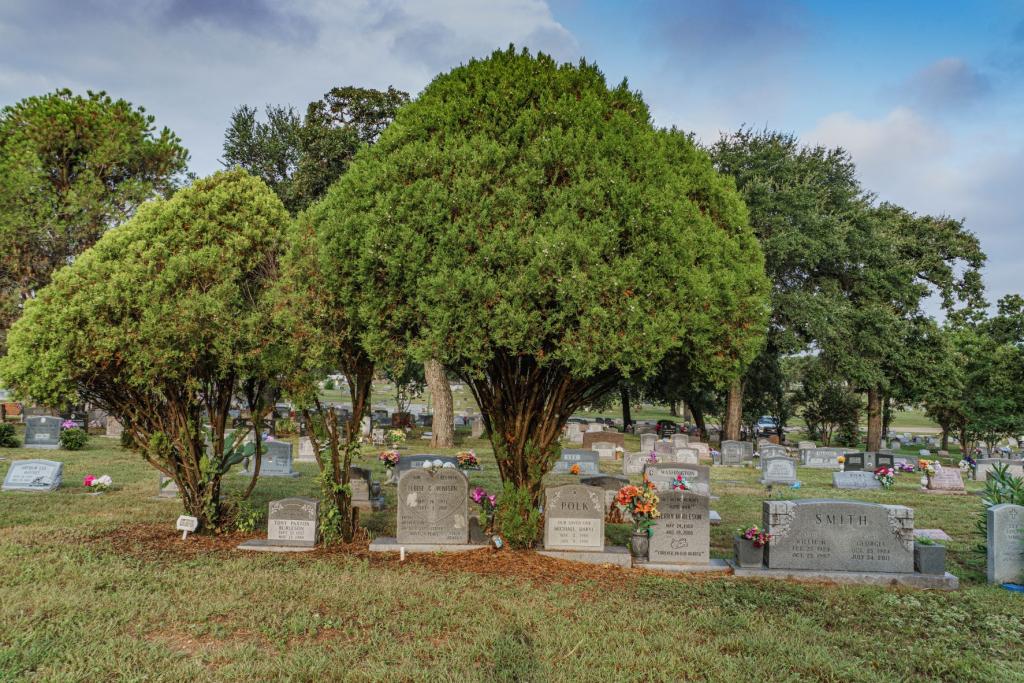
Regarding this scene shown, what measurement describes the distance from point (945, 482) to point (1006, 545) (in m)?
10.8

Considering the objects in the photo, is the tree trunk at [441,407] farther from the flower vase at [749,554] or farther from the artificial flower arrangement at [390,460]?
the flower vase at [749,554]

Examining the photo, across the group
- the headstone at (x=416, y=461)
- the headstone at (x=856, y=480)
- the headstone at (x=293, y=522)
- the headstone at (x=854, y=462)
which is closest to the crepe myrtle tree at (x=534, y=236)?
the headstone at (x=293, y=522)

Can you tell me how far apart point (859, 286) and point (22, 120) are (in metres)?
35.8

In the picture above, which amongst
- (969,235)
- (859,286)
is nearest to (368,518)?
(859,286)

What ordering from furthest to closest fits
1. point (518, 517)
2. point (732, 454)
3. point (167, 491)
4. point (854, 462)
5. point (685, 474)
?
1. point (732, 454)
2. point (854, 462)
3. point (685, 474)
4. point (167, 491)
5. point (518, 517)

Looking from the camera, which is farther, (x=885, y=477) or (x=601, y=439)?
(x=601, y=439)

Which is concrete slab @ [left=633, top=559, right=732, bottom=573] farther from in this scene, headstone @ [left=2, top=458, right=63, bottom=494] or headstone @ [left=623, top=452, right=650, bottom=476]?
headstone @ [left=2, top=458, right=63, bottom=494]

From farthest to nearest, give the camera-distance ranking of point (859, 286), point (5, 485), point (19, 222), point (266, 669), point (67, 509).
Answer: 1. point (859, 286)
2. point (19, 222)
3. point (5, 485)
4. point (67, 509)
5. point (266, 669)

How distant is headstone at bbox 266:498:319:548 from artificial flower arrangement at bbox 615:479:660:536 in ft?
14.2

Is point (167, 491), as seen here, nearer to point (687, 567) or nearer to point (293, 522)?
point (293, 522)

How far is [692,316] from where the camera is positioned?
7.16m

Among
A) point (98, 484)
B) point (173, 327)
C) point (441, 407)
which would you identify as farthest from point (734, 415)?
point (173, 327)

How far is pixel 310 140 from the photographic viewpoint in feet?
84.5

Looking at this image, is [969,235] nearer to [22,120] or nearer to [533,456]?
[533,456]
